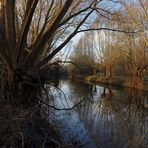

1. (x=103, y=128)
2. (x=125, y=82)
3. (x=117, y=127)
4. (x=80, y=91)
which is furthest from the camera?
(x=125, y=82)

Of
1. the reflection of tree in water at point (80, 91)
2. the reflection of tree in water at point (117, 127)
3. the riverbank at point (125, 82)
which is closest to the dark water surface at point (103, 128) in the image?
the reflection of tree in water at point (117, 127)

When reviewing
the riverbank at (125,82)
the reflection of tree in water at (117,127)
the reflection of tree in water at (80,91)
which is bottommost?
the reflection of tree in water at (117,127)

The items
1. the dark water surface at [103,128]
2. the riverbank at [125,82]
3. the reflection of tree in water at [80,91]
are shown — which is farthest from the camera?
the riverbank at [125,82]

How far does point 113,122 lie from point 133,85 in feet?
59.2

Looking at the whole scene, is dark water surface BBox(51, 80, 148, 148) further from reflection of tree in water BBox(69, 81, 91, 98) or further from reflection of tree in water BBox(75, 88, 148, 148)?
reflection of tree in water BBox(69, 81, 91, 98)

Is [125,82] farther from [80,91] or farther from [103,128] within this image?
[103,128]

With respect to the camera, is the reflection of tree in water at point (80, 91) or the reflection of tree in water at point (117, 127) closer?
the reflection of tree in water at point (117, 127)

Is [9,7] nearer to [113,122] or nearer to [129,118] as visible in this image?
[113,122]

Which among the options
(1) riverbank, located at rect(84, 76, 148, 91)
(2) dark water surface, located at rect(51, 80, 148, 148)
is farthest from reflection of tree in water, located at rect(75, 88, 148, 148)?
(1) riverbank, located at rect(84, 76, 148, 91)

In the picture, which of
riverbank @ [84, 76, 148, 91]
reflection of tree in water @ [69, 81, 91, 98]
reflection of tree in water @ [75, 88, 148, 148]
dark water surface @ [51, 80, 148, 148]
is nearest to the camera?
dark water surface @ [51, 80, 148, 148]

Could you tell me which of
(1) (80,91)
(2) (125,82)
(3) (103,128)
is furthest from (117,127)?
(2) (125,82)

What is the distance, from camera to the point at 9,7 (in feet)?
32.0

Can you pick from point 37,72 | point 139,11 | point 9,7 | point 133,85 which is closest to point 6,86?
point 37,72

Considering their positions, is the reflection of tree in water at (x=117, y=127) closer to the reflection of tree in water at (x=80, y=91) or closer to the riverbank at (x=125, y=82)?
the reflection of tree in water at (x=80, y=91)
